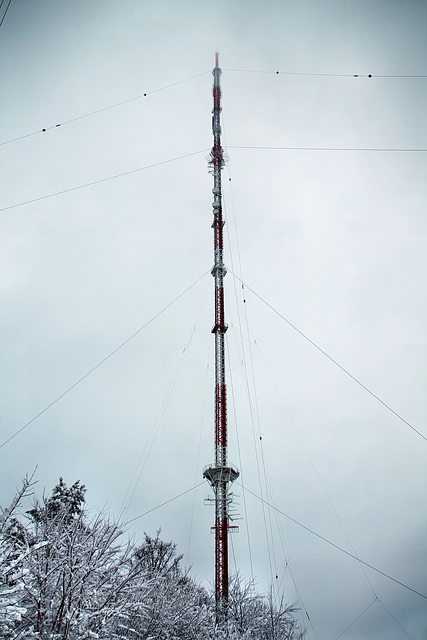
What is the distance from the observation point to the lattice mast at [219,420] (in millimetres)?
28922

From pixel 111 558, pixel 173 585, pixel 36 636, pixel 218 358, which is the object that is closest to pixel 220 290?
pixel 218 358

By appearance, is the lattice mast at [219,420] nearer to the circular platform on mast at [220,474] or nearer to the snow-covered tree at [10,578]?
the circular platform on mast at [220,474]

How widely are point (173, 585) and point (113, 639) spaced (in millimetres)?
11374

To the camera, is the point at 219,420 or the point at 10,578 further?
the point at 219,420

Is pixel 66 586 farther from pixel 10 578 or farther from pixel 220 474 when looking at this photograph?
pixel 220 474

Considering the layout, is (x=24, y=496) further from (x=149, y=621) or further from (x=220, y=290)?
(x=220, y=290)

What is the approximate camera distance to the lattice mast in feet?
94.9

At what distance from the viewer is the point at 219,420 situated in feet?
110

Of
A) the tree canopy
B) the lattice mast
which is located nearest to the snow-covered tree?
the tree canopy

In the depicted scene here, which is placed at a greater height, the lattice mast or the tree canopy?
the lattice mast

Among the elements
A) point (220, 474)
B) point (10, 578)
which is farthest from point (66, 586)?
point (220, 474)

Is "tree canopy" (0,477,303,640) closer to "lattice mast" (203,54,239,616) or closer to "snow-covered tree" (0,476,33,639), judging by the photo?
"snow-covered tree" (0,476,33,639)

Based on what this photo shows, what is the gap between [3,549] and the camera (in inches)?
469

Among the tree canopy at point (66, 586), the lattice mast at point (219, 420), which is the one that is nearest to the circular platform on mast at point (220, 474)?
the lattice mast at point (219, 420)
